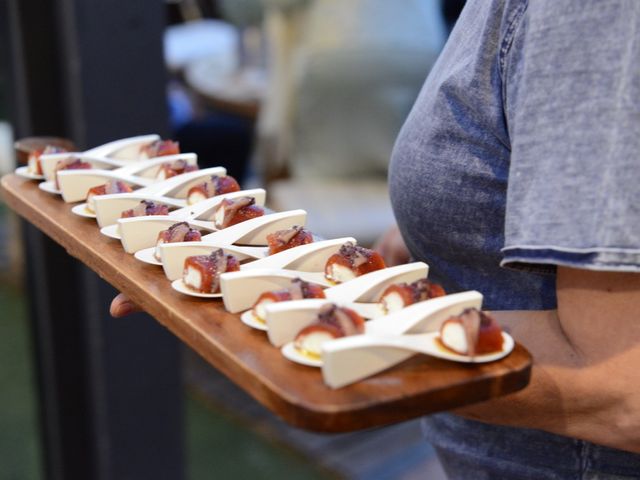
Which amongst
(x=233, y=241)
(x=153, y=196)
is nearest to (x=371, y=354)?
(x=233, y=241)

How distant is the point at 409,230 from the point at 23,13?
1281 mm

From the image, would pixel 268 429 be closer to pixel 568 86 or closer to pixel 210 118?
pixel 210 118

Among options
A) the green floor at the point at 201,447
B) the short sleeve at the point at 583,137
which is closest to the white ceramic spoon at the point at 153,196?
the short sleeve at the point at 583,137

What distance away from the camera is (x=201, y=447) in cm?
300

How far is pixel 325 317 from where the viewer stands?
67cm

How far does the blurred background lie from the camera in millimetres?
1924

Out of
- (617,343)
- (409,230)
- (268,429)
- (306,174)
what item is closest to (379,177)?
(306,174)

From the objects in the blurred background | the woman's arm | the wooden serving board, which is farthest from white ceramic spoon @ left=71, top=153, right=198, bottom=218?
the blurred background

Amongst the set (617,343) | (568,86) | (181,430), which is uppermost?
(568,86)

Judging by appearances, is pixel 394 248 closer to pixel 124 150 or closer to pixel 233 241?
pixel 124 150

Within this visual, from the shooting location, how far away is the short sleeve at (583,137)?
67 centimetres

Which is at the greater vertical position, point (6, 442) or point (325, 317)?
point (325, 317)

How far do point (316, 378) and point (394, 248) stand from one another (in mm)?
711

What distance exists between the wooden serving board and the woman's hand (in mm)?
590
